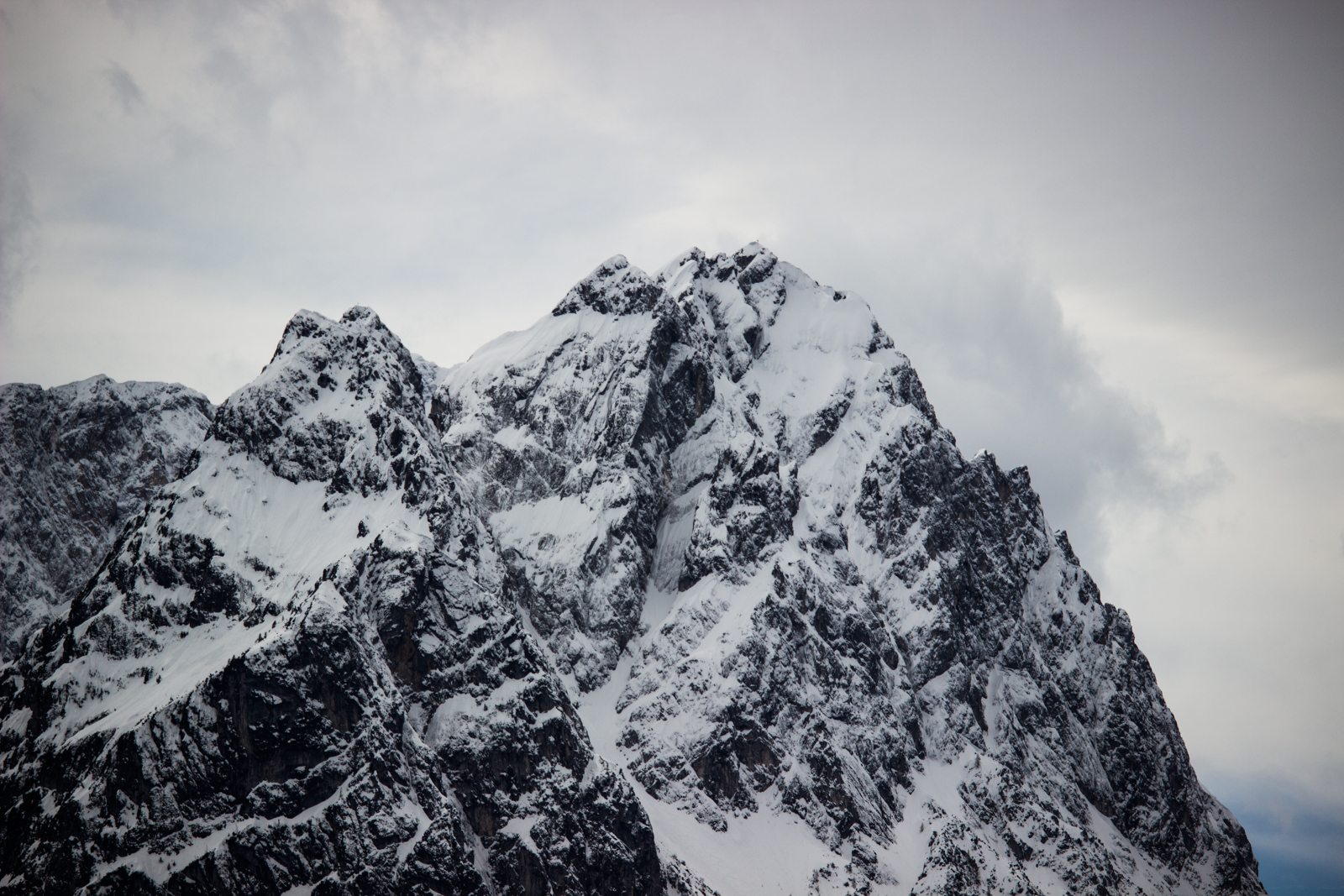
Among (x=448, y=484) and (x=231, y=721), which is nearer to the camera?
(x=231, y=721)

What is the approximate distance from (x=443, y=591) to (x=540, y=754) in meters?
26.9

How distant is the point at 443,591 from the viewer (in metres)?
185

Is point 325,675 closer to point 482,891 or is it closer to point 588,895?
point 482,891

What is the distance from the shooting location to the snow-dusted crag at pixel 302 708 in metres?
158

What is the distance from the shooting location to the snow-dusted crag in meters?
158

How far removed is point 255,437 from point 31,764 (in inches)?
2193

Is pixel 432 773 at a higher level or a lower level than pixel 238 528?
lower

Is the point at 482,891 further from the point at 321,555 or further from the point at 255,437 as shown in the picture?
the point at 255,437

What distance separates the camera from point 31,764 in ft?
549

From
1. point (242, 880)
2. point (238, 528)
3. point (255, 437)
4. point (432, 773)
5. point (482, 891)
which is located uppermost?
point (255, 437)

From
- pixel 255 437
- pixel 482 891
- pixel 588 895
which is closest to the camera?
pixel 482 891

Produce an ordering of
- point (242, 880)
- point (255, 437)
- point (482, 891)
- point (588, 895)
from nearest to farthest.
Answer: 1. point (242, 880)
2. point (482, 891)
3. point (588, 895)
4. point (255, 437)

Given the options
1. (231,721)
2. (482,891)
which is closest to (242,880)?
(231,721)

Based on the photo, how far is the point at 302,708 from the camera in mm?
161875
